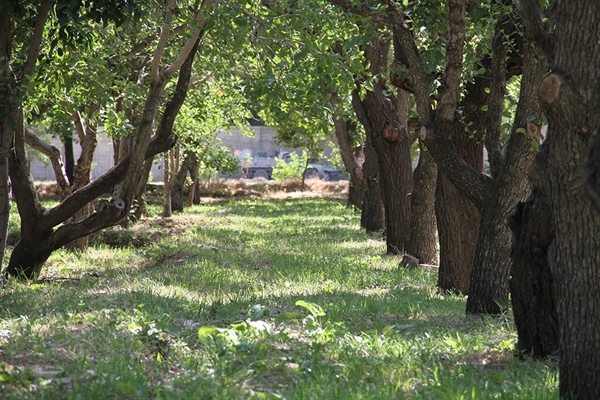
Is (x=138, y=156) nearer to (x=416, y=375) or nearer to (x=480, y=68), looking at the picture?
(x=480, y=68)

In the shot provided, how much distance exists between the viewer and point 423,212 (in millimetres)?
12625

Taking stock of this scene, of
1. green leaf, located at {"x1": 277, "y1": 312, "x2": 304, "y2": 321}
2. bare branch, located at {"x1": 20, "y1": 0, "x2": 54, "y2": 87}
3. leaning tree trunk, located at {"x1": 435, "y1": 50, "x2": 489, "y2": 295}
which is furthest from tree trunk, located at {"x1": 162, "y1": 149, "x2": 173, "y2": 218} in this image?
green leaf, located at {"x1": 277, "y1": 312, "x2": 304, "y2": 321}

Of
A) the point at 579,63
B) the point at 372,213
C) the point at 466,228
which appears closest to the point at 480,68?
the point at 466,228

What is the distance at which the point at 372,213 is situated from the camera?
19.2 meters

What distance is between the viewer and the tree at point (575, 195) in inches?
170

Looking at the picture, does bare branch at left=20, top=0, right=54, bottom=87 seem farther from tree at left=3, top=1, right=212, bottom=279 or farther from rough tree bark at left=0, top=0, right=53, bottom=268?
tree at left=3, top=1, right=212, bottom=279

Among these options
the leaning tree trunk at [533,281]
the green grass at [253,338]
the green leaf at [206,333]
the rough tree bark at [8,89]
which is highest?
the rough tree bark at [8,89]

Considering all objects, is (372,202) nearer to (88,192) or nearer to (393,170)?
(393,170)

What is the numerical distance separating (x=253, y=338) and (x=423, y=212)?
24.7 feet

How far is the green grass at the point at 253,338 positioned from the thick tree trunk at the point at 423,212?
1.32m

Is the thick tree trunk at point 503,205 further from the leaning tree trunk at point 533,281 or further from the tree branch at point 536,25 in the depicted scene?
the tree branch at point 536,25

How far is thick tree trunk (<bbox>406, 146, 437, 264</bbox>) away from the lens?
12508mm

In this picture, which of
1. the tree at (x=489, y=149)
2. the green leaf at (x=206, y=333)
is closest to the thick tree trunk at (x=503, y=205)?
the tree at (x=489, y=149)

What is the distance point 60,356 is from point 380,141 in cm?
926
